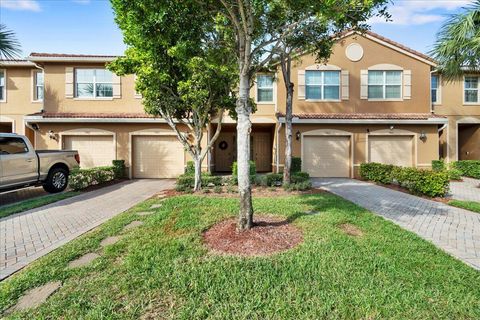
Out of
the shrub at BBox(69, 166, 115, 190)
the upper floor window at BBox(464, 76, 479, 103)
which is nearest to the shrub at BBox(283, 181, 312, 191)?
the shrub at BBox(69, 166, 115, 190)

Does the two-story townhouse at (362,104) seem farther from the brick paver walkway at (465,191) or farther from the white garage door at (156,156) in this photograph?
the white garage door at (156,156)

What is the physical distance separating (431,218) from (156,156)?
40.7 feet

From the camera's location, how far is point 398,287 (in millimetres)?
3098

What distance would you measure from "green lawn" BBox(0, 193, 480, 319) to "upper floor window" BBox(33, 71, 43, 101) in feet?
48.5

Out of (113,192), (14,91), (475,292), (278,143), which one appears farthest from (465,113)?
(14,91)

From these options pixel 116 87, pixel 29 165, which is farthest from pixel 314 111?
pixel 29 165

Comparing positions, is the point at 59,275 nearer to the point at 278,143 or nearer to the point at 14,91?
the point at 278,143

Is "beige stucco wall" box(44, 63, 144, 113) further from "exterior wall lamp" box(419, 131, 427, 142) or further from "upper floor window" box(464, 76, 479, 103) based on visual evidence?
"upper floor window" box(464, 76, 479, 103)

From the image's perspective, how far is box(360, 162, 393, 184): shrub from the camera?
37.6ft

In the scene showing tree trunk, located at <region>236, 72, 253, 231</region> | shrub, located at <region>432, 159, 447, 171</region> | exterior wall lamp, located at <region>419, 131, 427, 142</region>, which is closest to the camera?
tree trunk, located at <region>236, 72, 253, 231</region>

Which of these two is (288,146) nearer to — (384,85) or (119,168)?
(384,85)

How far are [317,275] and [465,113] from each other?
744 inches

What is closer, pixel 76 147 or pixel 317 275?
pixel 317 275

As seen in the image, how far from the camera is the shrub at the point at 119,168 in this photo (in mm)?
12835
